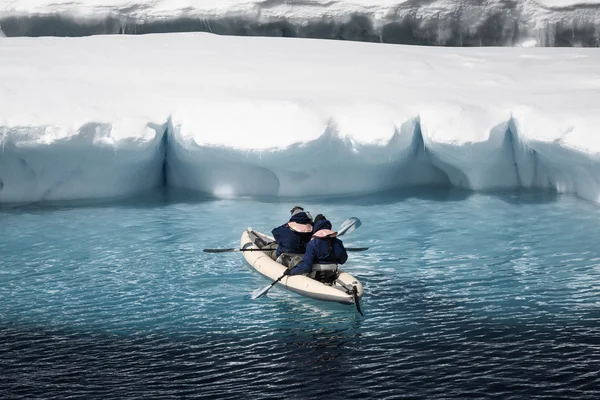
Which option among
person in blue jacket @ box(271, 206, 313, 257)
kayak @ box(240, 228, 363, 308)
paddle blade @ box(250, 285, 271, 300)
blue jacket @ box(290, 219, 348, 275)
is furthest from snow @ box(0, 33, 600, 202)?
paddle blade @ box(250, 285, 271, 300)

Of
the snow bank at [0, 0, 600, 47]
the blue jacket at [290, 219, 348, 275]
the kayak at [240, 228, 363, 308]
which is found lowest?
the kayak at [240, 228, 363, 308]

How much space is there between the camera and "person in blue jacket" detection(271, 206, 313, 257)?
Answer: 10164mm

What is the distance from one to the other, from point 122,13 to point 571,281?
11247 millimetres

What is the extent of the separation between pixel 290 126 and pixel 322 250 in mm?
4042

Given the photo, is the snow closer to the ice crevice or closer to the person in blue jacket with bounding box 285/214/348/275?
the ice crevice

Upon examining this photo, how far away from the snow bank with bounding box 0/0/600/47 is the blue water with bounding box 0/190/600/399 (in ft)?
16.1

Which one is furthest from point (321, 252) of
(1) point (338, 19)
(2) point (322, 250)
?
(1) point (338, 19)

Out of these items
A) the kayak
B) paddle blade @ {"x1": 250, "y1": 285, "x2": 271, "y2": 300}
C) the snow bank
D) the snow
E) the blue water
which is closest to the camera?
the blue water

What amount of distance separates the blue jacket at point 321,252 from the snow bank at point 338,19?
864 centimetres

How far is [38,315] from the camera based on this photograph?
29.6 feet


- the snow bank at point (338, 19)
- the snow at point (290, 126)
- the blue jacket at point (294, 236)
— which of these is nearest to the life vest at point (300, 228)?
the blue jacket at point (294, 236)

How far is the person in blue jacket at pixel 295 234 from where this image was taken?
10164 mm

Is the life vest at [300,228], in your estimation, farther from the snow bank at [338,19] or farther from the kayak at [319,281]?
the snow bank at [338,19]

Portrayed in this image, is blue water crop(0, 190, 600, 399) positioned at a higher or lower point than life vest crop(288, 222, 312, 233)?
lower
